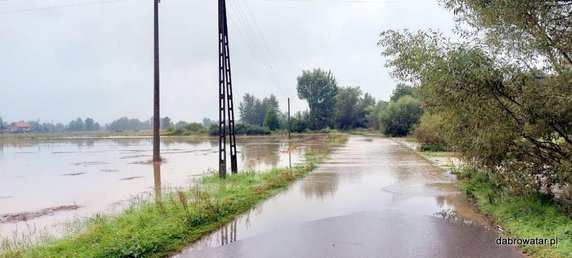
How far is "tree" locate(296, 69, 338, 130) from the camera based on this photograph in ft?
303

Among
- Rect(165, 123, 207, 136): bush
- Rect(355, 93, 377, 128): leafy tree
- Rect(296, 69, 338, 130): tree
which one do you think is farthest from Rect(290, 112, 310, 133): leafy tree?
Rect(165, 123, 207, 136): bush

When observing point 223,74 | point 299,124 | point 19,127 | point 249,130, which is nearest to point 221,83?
point 223,74

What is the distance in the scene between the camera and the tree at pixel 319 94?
3633 inches

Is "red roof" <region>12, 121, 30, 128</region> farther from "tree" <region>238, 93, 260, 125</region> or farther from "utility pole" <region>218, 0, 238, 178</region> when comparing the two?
"utility pole" <region>218, 0, 238, 178</region>

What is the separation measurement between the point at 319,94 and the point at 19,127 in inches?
3515

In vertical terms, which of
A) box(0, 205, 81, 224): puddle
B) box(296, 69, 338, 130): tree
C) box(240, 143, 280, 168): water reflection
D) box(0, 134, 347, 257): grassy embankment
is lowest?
box(0, 205, 81, 224): puddle

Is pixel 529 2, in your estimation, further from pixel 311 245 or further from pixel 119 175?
pixel 119 175

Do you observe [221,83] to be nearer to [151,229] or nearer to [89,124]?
[151,229]

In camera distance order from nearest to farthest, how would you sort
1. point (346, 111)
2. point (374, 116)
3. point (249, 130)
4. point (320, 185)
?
point (320, 185)
point (374, 116)
point (249, 130)
point (346, 111)

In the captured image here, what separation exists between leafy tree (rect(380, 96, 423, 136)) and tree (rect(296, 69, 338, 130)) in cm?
3035

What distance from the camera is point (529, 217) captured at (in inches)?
287

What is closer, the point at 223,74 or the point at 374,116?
the point at 223,74

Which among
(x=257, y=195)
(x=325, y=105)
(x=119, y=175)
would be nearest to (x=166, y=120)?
(x=325, y=105)

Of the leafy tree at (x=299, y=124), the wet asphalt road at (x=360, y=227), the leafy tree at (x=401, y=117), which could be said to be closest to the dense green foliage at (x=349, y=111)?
the leafy tree at (x=299, y=124)
